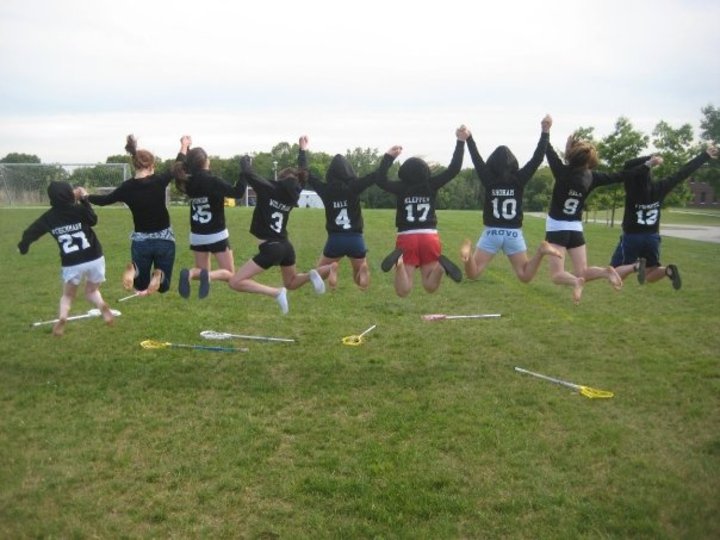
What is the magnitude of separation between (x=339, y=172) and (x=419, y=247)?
168 centimetres

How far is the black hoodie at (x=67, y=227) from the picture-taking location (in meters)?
9.09

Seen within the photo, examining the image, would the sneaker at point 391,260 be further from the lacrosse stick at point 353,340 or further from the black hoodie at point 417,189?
the lacrosse stick at point 353,340

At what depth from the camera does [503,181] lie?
29.5 ft

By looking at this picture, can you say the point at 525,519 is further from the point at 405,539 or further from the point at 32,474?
the point at 32,474

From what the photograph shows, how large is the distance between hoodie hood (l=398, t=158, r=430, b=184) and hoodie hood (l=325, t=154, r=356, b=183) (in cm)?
84

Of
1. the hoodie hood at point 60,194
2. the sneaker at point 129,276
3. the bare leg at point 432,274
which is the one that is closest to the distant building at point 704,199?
the bare leg at point 432,274

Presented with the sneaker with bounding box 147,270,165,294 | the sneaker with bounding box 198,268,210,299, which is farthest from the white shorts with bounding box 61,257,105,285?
the sneaker with bounding box 198,268,210,299

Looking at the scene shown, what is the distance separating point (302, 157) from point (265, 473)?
4.58 meters

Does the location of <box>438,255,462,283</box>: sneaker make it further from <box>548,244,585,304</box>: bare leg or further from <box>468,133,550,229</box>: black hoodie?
<box>548,244,585,304</box>: bare leg

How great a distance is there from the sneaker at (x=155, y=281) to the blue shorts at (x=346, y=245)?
8.54 feet

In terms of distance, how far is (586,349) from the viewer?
13.1 metres

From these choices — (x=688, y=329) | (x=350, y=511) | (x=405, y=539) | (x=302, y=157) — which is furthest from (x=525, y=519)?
(x=688, y=329)

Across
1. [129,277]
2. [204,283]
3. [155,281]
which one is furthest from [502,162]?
[129,277]

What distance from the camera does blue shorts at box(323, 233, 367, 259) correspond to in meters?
9.50
